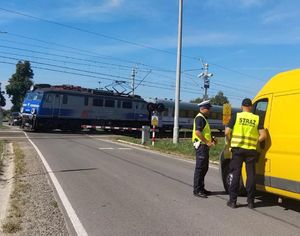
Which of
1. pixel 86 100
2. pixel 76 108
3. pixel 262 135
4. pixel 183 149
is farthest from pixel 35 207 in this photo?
pixel 86 100

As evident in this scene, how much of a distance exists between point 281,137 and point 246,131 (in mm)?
646

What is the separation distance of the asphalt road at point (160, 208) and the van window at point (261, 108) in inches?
62.9

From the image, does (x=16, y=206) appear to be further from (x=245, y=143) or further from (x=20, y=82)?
(x=20, y=82)

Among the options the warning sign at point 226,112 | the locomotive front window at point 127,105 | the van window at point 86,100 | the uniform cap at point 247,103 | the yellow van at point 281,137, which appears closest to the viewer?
the yellow van at point 281,137

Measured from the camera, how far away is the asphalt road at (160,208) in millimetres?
6645

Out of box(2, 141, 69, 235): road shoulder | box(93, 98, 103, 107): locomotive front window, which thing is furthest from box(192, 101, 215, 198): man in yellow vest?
box(93, 98, 103, 107): locomotive front window

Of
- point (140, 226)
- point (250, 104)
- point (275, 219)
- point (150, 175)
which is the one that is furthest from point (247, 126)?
point (150, 175)

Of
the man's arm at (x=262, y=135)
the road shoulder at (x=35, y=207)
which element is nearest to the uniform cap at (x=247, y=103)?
the man's arm at (x=262, y=135)

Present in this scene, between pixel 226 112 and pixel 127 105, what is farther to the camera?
pixel 127 105

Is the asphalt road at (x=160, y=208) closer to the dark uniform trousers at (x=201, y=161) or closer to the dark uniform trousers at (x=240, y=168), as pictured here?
the dark uniform trousers at (x=240, y=168)

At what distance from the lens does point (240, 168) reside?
8.08 metres

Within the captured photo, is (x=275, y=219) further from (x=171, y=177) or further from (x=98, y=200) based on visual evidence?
(x=171, y=177)

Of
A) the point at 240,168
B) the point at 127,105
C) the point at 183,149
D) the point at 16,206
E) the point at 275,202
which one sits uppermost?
the point at 127,105

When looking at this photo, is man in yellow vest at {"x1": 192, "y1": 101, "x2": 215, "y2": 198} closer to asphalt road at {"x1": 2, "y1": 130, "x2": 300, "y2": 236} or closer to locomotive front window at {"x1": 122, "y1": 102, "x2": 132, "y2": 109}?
asphalt road at {"x1": 2, "y1": 130, "x2": 300, "y2": 236}
